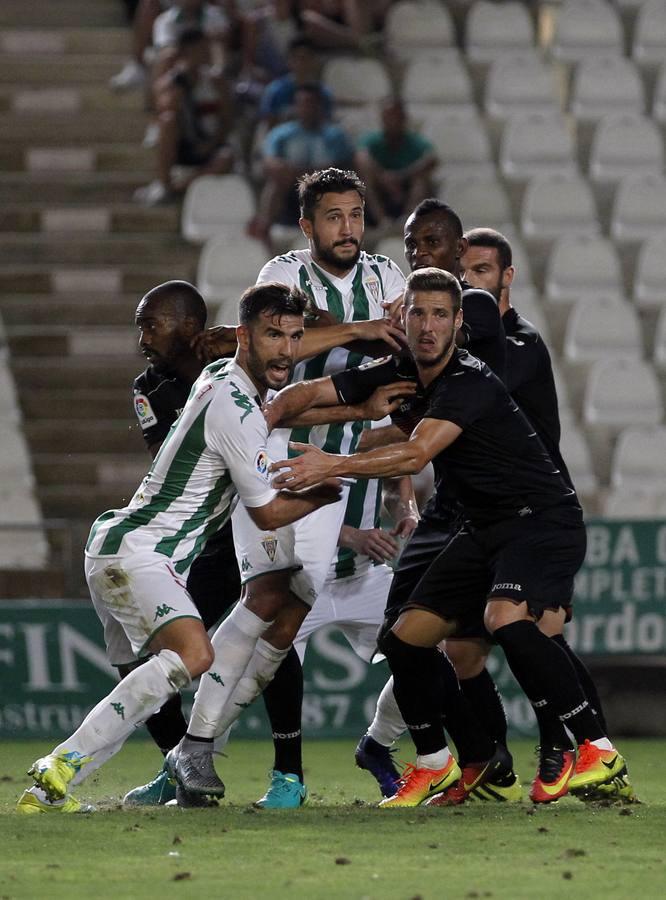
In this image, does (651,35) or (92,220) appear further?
(651,35)

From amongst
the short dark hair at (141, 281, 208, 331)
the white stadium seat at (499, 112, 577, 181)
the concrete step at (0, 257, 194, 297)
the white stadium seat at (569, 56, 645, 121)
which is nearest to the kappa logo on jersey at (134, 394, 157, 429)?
the short dark hair at (141, 281, 208, 331)

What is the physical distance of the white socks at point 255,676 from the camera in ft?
21.4

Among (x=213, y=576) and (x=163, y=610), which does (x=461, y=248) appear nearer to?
(x=213, y=576)

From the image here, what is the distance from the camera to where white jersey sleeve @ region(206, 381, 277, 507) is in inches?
234

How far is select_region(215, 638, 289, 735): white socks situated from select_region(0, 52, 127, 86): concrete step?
944cm

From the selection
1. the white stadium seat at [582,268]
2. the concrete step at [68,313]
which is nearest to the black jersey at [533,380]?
the white stadium seat at [582,268]

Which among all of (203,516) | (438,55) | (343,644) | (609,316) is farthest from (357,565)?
(438,55)

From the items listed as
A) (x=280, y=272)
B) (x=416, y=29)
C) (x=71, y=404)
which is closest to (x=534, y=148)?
(x=416, y=29)

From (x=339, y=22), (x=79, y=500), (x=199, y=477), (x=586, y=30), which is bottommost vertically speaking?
(x=79, y=500)

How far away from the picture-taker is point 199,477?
6117 mm

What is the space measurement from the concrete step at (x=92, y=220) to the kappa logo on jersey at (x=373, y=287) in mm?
6995

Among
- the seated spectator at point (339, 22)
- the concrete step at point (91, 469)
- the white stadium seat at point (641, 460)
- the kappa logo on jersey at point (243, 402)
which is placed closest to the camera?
the kappa logo on jersey at point (243, 402)

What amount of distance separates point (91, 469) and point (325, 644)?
267cm

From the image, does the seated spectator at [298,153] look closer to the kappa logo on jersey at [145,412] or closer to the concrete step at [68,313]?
the concrete step at [68,313]
